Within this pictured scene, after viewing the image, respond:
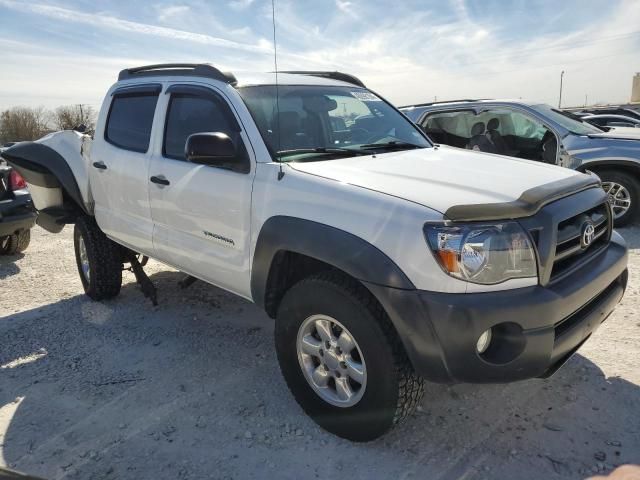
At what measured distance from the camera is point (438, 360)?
2.23 metres

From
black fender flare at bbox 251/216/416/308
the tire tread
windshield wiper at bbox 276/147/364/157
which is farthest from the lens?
windshield wiper at bbox 276/147/364/157

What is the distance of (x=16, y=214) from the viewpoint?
6059 mm

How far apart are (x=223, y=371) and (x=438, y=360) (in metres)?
1.78

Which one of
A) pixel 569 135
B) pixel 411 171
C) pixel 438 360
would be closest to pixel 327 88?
pixel 411 171

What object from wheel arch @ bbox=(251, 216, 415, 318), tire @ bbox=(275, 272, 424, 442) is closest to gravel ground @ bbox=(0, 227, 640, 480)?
tire @ bbox=(275, 272, 424, 442)

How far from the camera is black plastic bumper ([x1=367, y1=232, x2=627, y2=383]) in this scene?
2.15 metres

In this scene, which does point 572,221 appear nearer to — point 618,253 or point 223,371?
point 618,253

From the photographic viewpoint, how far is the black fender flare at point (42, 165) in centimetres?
479

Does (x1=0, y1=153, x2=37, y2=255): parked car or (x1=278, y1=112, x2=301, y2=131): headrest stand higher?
(x1=278, y1=112, x2=301, y2=131): headrest

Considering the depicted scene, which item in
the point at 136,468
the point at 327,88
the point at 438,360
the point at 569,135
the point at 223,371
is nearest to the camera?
the point at 438,360

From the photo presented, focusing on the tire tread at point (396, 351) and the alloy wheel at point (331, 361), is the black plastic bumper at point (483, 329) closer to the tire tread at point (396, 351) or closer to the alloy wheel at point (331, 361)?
the tire tread at point (396, 351)

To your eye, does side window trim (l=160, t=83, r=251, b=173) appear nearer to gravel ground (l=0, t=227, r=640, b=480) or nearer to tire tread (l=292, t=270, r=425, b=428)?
tire tread (l=292, t=270, r=425, b=428)

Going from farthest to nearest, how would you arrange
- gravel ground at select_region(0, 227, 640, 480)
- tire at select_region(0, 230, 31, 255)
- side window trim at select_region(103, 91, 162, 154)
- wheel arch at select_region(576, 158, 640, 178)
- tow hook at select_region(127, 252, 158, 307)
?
wheel arch at select_region(576, 158, 640, 178) < tire at select_region(0, 230, 31, 255) < tow hook at select_region(127, 252, 158, 307) < side window trim at select_region(103, 91, 162, 154) < gravel ground at select_region(0, 227, 640, 480)

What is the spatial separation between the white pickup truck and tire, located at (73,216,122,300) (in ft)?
2.19
